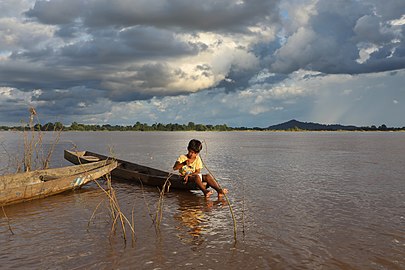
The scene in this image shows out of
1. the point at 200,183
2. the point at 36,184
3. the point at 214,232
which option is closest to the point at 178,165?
the point at 200,183

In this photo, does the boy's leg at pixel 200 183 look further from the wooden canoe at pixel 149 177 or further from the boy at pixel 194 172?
the wooden canoe at pixel 149 177

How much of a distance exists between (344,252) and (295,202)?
4.12 m

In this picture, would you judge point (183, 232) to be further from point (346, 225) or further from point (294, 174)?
point (294, 174)

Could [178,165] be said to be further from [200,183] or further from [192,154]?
[200,183]

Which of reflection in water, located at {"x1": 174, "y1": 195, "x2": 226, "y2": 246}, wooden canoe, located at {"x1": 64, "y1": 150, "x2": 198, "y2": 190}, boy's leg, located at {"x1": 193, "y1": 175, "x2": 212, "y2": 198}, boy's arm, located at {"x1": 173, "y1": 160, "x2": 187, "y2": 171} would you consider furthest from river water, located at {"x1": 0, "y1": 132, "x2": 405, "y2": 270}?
boy's arm, located at {"x1": 173, "y1": 160, "x2": 187, "y2": 171}

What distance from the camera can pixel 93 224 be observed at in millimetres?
7762

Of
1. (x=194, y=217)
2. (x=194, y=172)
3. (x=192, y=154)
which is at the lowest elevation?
(x=194, y=217)

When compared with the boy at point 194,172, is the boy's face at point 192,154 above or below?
above

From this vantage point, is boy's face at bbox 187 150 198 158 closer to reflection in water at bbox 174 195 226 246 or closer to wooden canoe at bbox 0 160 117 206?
reflection in water at bbox 174 195 226 246

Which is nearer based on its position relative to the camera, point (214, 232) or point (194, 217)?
point (214, 232)

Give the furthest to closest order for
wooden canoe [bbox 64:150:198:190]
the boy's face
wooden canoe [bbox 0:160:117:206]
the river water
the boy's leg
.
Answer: wooden canoe [bbox 64:150:198:190]
the boy's leg
the boy's face
wooden canoe [bbox 0:160:117:206]
the river water

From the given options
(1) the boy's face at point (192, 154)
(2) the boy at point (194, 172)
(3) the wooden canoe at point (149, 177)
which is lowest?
(3) the wooden canoe at point (149, 177)

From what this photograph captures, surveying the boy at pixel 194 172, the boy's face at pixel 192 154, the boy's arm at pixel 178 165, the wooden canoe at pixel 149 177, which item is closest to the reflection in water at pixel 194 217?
the boy at pixel 194 172

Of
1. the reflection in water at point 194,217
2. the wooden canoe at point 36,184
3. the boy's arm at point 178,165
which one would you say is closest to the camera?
the reflection in water at point 194,217
